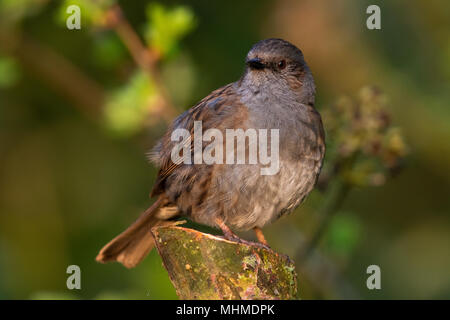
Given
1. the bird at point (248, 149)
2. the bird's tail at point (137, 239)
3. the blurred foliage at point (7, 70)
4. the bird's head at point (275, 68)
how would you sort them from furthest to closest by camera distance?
the blurred foliage at point (7, 70), the bird's tail at point (137, 239), the bird's head at point (275, 68), the bird at point (248, 149)

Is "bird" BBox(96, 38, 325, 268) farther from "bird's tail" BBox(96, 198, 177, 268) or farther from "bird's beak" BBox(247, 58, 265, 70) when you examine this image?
"bird's tail" BBox(96, 198, 177, 268)

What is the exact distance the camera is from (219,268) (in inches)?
143

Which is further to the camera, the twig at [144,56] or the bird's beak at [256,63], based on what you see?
the twig at [144,56]

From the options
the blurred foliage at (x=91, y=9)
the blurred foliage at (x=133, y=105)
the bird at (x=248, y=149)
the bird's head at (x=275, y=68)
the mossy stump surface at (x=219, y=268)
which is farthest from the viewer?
the blurred foliage at (x=133, y=105)

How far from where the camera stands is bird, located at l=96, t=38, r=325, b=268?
178 inches

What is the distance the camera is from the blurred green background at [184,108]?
6.66 metres

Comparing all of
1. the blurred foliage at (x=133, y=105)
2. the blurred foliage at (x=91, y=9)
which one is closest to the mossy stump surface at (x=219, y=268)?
the blurred foliage at (x=133, y=105)

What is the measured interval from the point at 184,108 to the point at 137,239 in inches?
62.8

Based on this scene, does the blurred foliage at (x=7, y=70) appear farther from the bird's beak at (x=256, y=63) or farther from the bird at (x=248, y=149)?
the bird's beak at (x=256, y=63)

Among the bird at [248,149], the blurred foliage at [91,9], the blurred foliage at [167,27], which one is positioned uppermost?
the blurred foliage at [91,9]

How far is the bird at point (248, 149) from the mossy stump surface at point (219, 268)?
2.12 feet

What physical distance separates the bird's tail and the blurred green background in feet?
2.55

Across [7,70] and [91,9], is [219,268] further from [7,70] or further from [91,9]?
[7,70]
